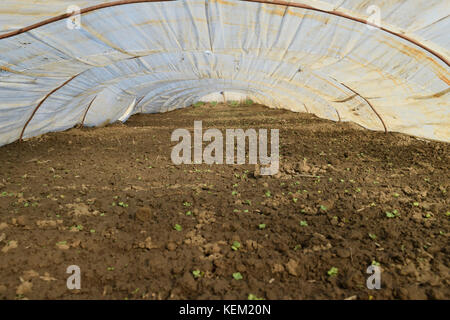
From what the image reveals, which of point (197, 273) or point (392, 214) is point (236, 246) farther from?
point (392, 214)

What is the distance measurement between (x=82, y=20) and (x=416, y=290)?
452cm

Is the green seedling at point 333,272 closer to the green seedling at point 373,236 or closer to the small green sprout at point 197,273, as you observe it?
the green seedling at point 373,236

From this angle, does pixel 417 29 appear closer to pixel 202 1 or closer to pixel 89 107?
pixel 202 1

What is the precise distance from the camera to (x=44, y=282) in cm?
245

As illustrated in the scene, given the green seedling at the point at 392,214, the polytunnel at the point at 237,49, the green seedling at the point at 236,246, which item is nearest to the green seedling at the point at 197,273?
the green seedling at the point at 236,246

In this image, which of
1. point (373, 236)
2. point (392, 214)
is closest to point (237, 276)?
point (373, 236)

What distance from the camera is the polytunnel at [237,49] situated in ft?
12.0

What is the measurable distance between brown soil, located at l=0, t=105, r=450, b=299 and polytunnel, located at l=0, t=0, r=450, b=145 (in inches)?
48.8

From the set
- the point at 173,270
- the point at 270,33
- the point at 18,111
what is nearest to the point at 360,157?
the point at 270,33

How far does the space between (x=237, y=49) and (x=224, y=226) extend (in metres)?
3.23

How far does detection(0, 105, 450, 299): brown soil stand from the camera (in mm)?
2438

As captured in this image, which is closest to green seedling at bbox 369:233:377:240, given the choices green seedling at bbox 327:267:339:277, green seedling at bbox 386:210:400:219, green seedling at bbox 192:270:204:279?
green seedling at bbox 386:210:400:219

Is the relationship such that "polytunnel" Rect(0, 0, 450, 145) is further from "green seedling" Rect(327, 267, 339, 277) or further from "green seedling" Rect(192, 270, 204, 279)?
"green seedling" Rect(192, 270, 204, 279)

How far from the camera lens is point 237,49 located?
5168 mm
